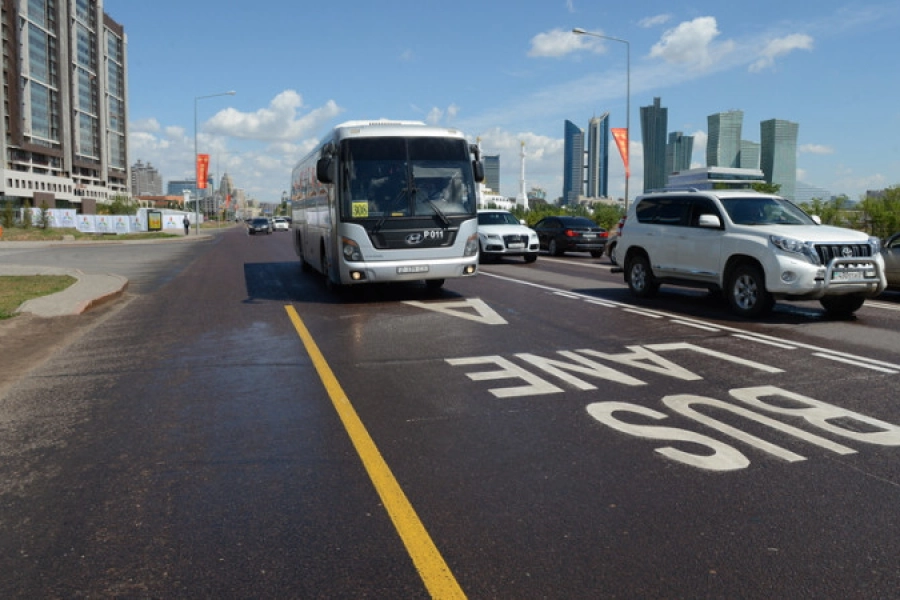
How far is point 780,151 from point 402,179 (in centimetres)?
8756

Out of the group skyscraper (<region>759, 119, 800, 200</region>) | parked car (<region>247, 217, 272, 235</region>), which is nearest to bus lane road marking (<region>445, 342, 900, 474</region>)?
parked car (<region>247, 217, 272, 235</region>)

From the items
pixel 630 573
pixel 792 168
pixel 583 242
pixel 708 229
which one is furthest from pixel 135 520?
pixel 792 168

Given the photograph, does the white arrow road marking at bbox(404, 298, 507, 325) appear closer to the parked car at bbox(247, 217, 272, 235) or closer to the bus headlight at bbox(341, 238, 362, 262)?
the bus headlight at bbox(341, 238, 362, 262)

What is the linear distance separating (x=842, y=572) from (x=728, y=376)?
4.03 meters

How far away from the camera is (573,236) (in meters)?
28.3

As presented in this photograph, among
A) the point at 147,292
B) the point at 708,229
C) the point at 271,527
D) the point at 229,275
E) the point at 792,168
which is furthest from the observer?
the point at 792,168

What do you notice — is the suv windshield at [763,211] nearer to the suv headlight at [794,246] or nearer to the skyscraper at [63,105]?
the suv headlight at [794,246]

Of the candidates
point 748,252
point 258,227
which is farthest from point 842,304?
point 258,227

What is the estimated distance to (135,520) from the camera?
152 inches

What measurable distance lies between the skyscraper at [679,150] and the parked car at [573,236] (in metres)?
115

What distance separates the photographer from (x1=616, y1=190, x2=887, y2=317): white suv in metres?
10.5

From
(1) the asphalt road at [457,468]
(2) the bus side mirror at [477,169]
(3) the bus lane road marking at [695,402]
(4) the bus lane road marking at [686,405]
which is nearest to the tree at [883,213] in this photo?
(2) the bus side mirror at [477,169]

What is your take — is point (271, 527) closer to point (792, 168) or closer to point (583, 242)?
point (583, 242)

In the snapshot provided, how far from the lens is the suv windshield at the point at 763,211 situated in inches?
455
